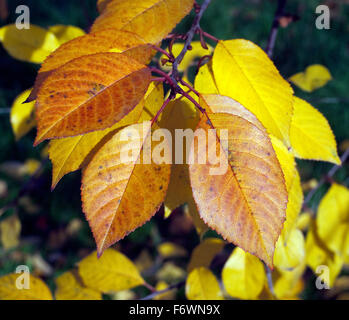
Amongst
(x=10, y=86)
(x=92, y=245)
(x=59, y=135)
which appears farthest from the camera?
(x=10, y=86)

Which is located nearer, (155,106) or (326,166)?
(155,106)

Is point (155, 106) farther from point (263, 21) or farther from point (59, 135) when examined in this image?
point (263, 21)

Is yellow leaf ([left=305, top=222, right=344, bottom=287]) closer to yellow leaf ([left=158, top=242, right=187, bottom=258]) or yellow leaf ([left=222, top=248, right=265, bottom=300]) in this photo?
yellow leaf ([left=222, top=248, right=265, bottom=300])

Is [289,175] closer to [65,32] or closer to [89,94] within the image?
[89,94]

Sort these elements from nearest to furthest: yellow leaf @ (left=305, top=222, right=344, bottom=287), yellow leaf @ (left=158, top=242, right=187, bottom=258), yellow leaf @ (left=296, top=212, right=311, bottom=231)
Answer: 1. yellow leaf @ (left=305, top=222, right=344, bottom=287)
2. yellow leaf @ (left=296, top=212, right=311, bottom=231)
3. yellow leaf @ (left=158, top=242, right=187, bottom=258)

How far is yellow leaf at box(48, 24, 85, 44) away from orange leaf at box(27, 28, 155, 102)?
41 centimetres

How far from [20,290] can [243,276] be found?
53 centimetres

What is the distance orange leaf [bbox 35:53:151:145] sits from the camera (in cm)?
41

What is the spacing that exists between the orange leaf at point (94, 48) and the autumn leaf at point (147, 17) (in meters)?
0.05

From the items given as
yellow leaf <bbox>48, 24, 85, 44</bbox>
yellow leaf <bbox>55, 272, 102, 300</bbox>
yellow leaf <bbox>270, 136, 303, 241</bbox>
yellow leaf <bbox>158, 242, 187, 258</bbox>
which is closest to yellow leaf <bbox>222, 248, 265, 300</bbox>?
yellow leaf <bbox>270, 136, 303, 241</bbox>

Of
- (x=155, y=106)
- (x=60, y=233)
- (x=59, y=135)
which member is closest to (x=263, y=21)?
(x=60, y=233)

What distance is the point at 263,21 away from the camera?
224 cm

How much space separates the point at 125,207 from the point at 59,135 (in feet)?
0.43

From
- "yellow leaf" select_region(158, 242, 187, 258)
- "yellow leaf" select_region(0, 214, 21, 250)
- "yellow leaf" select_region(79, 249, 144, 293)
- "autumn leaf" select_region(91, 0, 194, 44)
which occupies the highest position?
"autumn leaf" select_region(91, 0, 194, 44)
